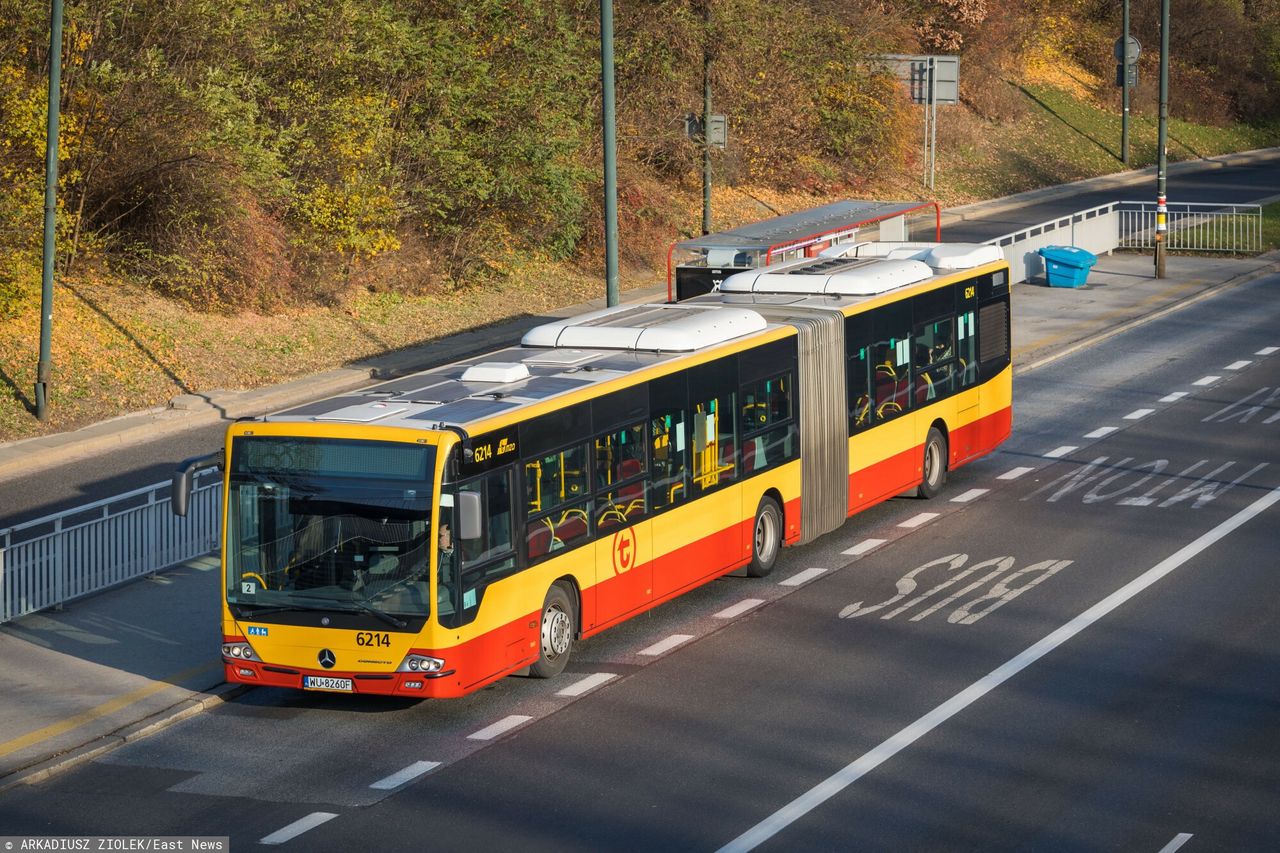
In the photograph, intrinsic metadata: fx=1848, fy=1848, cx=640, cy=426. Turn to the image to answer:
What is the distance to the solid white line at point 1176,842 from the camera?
37.7 ft

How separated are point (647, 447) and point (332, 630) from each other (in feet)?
12.4

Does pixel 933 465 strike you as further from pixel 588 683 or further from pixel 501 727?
pixel 501 727

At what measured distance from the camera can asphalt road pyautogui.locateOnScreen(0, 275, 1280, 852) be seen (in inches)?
480

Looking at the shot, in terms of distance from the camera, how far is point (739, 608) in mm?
17859

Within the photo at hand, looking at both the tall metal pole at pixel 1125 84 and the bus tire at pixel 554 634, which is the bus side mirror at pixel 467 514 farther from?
the tall metal pole at pixel 1125 84

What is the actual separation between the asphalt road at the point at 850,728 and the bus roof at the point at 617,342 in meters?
2.43

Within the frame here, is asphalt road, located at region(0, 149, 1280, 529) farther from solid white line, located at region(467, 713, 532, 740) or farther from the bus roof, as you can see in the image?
solid white line, located at region(467, 713, 532, 740)

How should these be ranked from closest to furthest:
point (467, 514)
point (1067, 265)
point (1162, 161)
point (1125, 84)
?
1. point (467, 514)
2. point (1067, 265)
3. point (1162, 161)
4. point (1125, 84)

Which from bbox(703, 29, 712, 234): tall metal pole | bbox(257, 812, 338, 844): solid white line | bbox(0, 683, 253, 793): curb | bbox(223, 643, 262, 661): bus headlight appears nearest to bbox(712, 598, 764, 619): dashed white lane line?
bbox(0, 683, 253, 793): curb

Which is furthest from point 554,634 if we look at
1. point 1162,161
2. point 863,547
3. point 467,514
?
point 1162,161

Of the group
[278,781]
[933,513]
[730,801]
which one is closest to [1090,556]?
[933,513]

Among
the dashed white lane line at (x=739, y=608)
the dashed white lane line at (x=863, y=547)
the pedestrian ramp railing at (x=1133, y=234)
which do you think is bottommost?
the dashed white lane line at (x=739, y=608)

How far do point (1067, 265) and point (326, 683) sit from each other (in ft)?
91.9

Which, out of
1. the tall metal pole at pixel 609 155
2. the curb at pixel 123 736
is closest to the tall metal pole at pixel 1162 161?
the tall metal pole at pixel 609 155
